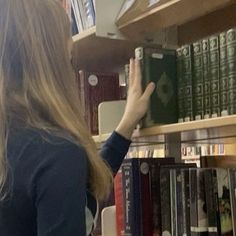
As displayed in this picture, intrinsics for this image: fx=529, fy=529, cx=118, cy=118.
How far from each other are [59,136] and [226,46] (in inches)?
18.4

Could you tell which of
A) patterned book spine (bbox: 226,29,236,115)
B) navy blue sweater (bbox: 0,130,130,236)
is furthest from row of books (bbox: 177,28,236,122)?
navy blue sweater (bbox: 0,130,130,236)

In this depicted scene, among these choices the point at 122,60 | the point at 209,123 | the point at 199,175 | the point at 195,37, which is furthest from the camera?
the point at 122,60

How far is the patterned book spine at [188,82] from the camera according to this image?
1.30 meters

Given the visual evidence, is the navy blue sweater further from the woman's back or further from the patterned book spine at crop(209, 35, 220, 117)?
the patterned book spine at crop(209, 35, 220, 117)

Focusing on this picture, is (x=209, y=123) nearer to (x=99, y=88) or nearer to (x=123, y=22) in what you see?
(x=123, y=22)

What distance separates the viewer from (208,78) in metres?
1.25

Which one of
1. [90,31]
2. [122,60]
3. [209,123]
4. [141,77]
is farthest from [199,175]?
[122,60]

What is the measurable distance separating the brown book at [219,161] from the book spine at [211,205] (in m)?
0.09

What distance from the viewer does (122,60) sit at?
1.80 meters

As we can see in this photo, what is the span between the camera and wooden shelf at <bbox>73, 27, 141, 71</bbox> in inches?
62.0

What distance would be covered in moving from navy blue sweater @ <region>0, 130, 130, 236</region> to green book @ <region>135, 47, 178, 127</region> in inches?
16.0

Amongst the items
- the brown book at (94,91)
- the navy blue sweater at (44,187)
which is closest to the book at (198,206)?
the navy blue sweater at (44,187)

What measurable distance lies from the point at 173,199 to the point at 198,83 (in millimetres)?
304

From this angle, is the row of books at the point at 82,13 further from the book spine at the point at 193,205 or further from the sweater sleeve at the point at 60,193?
the sweater sleeve at the point at 60,193
